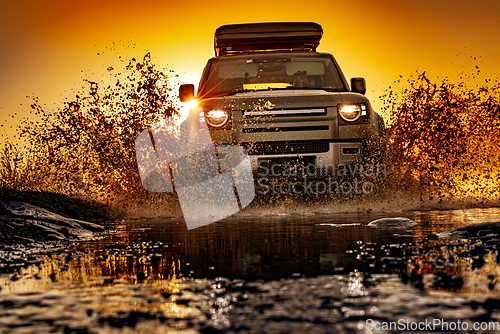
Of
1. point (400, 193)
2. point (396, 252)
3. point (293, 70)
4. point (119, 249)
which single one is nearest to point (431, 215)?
point (400, 193)

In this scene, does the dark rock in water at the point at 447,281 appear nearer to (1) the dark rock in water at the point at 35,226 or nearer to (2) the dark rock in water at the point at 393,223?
(2) the dark rock in water at the point at 393,223

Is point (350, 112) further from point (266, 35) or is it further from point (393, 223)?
point (266, 35)

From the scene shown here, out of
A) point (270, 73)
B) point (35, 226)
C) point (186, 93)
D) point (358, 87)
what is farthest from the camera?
point (270, 73)

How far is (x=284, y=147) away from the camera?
26.9 ft

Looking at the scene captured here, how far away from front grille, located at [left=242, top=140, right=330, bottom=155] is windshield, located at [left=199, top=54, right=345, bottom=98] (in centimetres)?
151

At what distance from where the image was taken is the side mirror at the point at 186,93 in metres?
9.23

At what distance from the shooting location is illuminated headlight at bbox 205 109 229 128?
8.31 m
